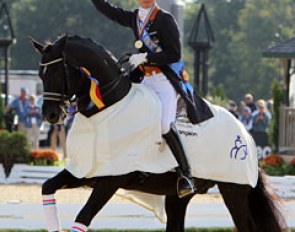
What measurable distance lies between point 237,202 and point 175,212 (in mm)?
759

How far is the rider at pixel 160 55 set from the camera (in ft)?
31.6

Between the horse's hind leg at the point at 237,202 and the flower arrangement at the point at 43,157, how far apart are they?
983cm

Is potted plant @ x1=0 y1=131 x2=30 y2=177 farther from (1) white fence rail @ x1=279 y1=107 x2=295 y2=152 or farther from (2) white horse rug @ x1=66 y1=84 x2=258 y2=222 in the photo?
(2) white horse rug @ x1=66 y1=84 x2=258 y2=222

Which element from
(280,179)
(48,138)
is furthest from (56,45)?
(48,138)

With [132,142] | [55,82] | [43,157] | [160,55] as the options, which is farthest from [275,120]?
[55,82]

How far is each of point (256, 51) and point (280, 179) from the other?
178 ft

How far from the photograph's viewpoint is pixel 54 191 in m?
9.21

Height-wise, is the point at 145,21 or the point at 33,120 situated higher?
the point at 145,21

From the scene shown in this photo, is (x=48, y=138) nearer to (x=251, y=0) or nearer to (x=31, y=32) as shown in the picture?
(x=31, y=32)

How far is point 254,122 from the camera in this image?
24.4 m

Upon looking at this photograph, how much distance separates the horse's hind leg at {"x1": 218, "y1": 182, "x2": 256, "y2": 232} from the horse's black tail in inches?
10.2

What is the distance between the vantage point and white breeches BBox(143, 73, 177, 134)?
9.62 metres

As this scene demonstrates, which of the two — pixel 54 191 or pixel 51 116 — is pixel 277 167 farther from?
pixel 51 116

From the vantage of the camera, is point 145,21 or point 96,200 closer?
point 96,200
